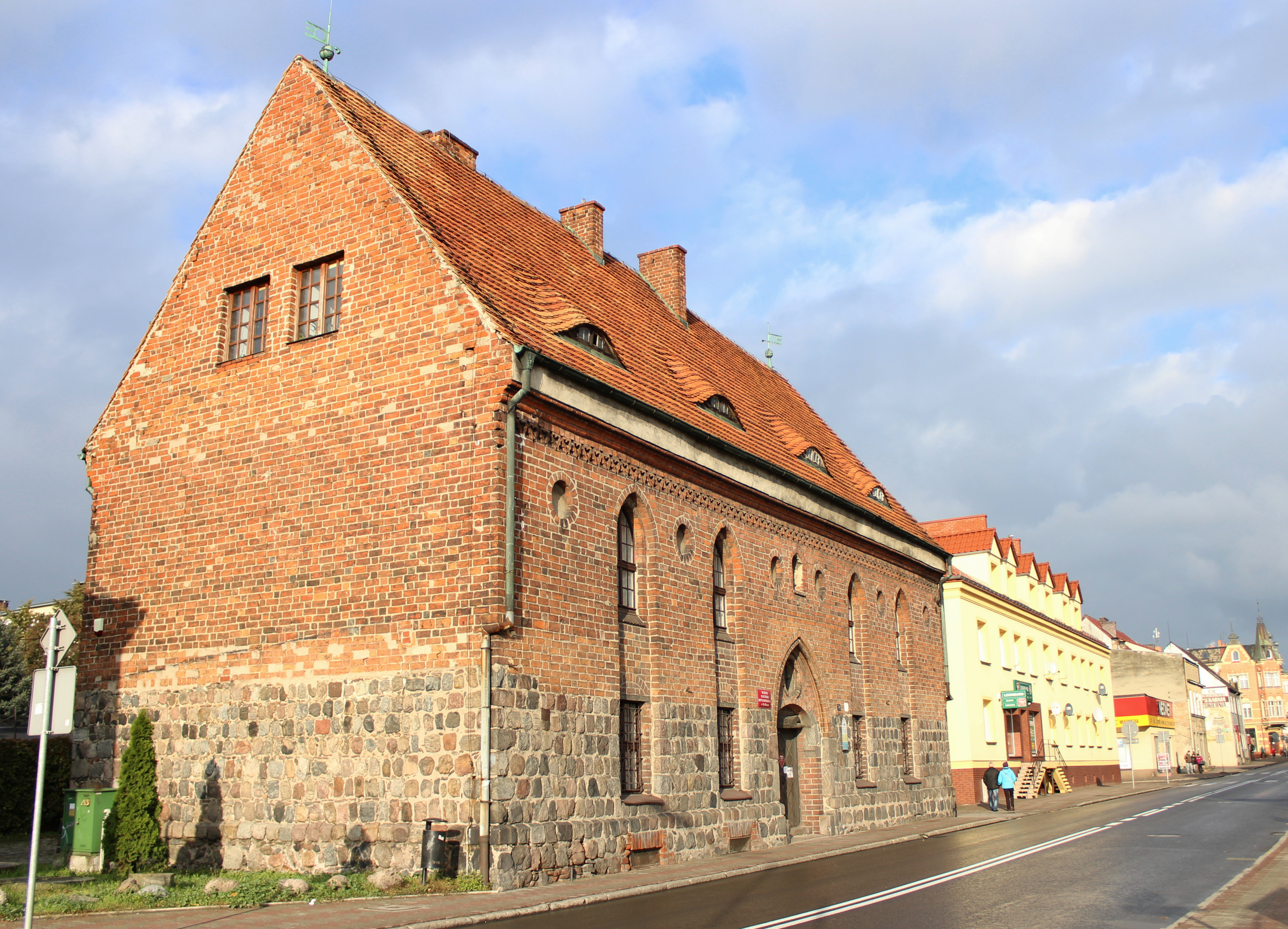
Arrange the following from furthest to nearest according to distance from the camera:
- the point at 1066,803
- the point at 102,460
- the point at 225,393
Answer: the point at 1066,803, the point at 102,460, the point at 225,393

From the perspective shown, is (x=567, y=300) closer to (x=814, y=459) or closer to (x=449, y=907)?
(x=814, y=459)

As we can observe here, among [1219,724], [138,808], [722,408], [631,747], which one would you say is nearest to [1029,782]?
[722,408]

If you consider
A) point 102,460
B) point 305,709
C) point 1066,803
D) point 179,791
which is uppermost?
point 102,460

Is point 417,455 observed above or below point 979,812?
above

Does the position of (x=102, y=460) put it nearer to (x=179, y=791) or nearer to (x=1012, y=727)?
(x=179, y=791)

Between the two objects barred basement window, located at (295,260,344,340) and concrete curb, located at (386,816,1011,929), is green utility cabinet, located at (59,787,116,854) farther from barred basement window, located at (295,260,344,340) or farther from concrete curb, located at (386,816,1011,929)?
barred basement window, located at (295,260,344,340)

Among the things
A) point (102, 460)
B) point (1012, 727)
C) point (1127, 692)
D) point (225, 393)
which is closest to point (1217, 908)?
point (225, 393)

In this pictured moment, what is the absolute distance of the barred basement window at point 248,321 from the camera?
1902 cm

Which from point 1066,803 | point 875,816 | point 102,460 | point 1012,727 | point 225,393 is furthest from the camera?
point 1012,727

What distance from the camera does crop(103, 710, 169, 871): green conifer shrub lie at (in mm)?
15180

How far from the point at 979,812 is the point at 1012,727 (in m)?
9.75

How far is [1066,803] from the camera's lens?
36.7 metres

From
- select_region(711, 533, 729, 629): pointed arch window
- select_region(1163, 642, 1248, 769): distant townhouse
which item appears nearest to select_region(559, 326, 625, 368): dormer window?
select_region(711, 533, 729, 629): pointed arch window

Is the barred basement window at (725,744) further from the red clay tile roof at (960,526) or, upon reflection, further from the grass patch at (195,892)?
the red clay tile roof at (960,526)
